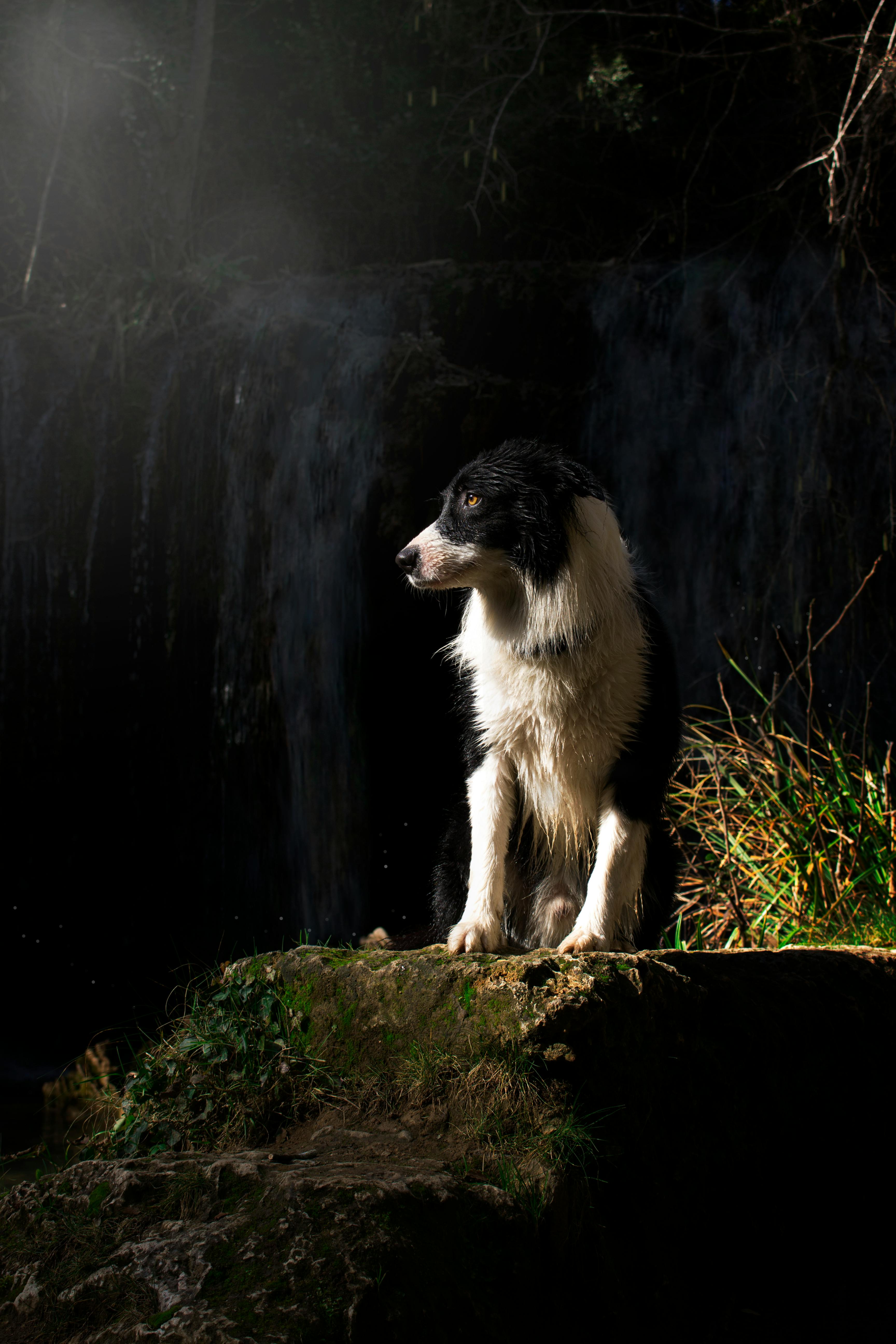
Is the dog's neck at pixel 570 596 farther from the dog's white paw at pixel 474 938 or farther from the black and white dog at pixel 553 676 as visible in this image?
the dog's white paw at pixel 474 938

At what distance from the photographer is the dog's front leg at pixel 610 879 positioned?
225cm

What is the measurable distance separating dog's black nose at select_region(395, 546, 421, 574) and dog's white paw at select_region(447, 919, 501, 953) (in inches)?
33.9

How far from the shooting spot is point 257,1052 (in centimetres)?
214

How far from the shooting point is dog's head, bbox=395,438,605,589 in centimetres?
239

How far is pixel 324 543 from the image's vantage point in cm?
701

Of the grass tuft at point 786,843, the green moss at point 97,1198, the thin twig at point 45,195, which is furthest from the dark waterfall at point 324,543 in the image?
the green moss at point 97,1198

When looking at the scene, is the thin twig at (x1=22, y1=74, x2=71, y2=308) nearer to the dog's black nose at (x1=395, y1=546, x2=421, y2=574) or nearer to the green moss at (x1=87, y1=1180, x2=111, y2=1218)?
the dog's black nose at (x1=395, y1=546, x2=421, y2=574)

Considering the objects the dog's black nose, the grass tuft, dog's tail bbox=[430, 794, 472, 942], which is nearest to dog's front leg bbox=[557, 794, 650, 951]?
dog's tail bbox=[430, 794, 472, 942]

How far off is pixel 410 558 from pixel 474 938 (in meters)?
0.91

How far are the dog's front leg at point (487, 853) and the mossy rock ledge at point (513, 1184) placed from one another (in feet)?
0.41

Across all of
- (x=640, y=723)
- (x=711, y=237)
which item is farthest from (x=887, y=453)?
(x=640, y=723)

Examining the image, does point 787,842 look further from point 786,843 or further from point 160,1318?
point 160,1318

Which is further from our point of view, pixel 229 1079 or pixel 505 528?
pixel 505 528

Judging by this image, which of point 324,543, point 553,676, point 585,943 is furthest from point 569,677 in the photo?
point 324,543
